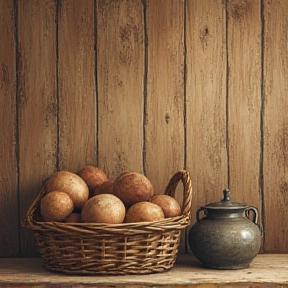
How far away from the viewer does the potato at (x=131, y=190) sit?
2.19 meters

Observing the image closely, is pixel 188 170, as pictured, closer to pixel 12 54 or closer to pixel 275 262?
pixel 275 262

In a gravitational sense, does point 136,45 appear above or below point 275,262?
above

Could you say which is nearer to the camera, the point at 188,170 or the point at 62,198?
the point at 62,198

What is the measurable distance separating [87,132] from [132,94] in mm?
213

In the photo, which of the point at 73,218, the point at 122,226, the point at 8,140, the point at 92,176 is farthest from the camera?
the point at 8,140

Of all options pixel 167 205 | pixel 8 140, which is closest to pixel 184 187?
pixel 167 205

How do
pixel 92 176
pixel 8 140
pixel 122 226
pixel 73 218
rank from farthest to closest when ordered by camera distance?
pixel 8 140, pixel 92 176, pixel 73 218, pixel 122 226

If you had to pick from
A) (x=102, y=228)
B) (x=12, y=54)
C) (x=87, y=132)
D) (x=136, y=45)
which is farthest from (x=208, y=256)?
(x=12, y=54)

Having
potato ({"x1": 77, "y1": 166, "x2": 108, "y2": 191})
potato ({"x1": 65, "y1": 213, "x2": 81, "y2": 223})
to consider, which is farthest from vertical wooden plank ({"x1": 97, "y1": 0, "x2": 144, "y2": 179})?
potato ({"x1": 65, "y1": 213, "x2": 81, "y2": 223})

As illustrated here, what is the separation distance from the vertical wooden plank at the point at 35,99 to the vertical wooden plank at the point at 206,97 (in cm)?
49

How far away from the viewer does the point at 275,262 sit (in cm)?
232

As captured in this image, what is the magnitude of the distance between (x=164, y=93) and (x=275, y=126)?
42 cm

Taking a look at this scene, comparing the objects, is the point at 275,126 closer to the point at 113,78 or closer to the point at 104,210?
the point at 113,78

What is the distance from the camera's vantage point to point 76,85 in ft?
8.21
